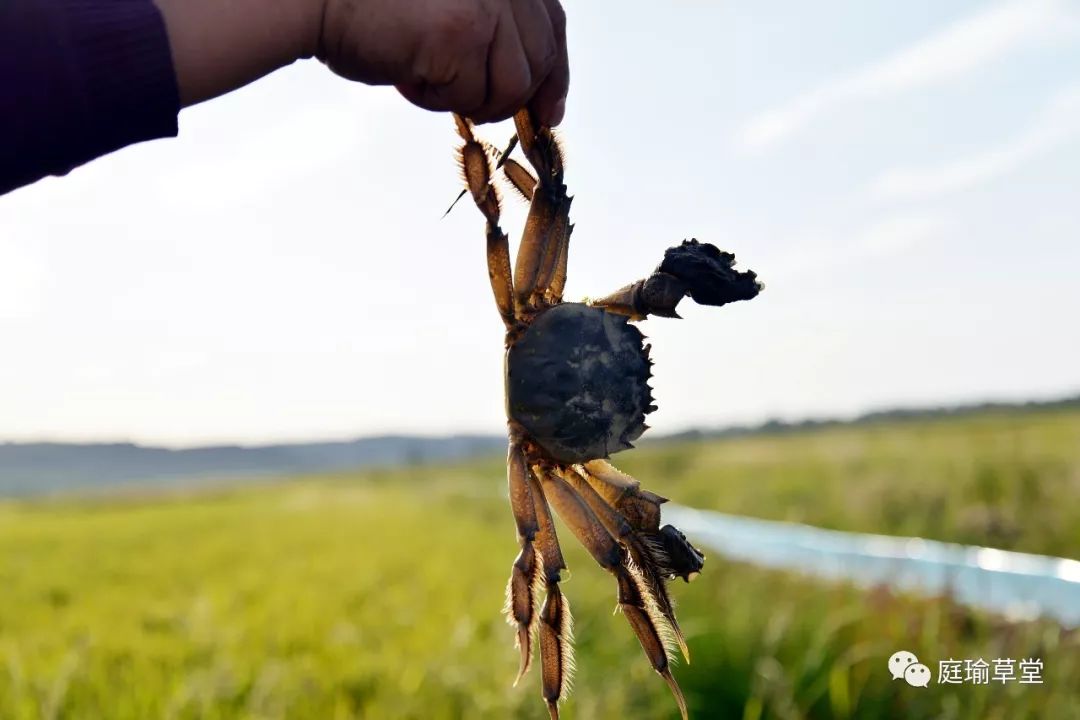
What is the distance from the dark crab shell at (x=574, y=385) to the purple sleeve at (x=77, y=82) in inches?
76.9

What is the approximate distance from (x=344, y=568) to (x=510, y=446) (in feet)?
43.7

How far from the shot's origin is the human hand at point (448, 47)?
246 centimetres

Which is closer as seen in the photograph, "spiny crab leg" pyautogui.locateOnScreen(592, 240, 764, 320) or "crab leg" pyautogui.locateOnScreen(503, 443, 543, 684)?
"spiny crab leg" pyautogui.locateOnScreen(592, 240, 764, 320)

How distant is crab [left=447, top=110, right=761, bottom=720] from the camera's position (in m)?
Result: 3.84

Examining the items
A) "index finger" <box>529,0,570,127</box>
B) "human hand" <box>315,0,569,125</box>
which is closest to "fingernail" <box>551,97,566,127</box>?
"index finger" <box>529,0,570,127</box>

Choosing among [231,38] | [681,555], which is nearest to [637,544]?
[681,555]

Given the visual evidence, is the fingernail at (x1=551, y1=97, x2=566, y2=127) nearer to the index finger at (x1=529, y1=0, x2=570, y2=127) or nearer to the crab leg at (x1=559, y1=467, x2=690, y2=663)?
the index finger at (x1=529, y1=0, x2=570, y2=127)

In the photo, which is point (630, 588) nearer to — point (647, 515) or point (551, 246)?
point (647, 515)

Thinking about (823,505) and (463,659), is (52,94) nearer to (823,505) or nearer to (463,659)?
(463,659)

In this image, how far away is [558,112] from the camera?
3131mm

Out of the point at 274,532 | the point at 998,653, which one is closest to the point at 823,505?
the point at 274,532

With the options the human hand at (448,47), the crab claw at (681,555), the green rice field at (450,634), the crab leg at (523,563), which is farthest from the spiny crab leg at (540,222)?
the green rice field at (450,634)

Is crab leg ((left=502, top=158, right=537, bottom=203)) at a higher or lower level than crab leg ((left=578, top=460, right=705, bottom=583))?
higher

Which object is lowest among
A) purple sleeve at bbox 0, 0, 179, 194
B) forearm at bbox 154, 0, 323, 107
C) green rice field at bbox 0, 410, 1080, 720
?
green rice field at bbox 0, 410, 1080, 720
